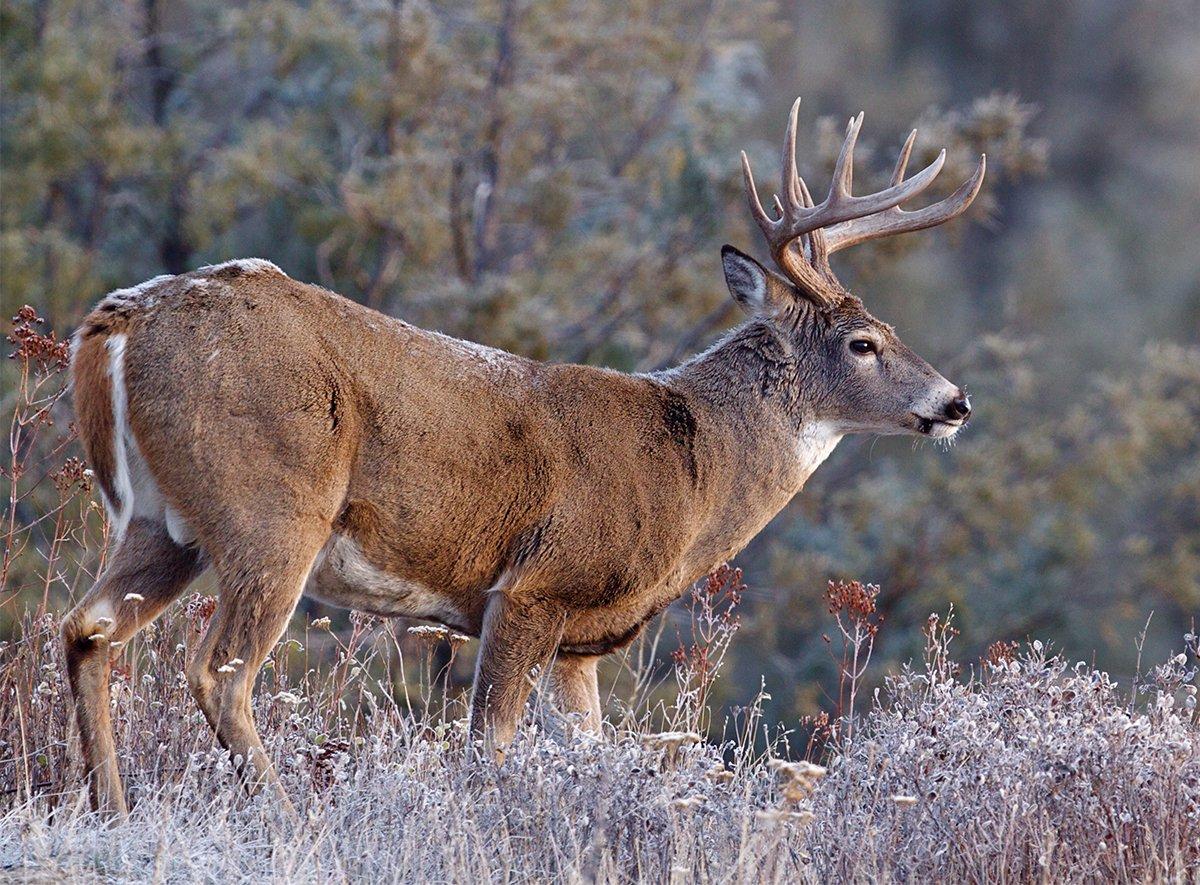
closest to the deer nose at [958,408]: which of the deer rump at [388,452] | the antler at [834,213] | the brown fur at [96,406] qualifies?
the antler at [834,213]

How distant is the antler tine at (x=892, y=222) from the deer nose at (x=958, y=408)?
31.5 inches

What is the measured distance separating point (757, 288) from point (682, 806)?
3.04 m

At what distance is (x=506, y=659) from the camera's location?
6.79m

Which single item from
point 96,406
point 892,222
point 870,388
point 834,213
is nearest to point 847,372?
point 870,388

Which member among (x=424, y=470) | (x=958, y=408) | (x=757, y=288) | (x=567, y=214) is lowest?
(x=424, y=470)

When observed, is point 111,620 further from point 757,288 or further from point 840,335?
point 840,335

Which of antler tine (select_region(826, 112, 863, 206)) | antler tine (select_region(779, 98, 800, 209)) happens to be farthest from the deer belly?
antler tine (select_region(826, 112, 863, 206))

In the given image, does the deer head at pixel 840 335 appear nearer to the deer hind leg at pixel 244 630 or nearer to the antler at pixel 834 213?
the antler at pixel 834 213

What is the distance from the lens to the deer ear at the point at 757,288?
308 inches

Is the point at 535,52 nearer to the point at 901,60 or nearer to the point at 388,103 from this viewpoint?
the point at 388,103

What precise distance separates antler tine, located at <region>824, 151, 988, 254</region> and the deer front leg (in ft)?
7.62

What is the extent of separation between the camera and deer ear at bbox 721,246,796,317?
7.81 meters

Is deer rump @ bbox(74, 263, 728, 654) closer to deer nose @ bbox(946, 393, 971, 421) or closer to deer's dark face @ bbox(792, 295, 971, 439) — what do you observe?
deer's dark face @ bbox(792, 295, 971, 439)

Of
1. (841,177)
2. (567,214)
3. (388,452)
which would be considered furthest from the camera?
(567,214)
